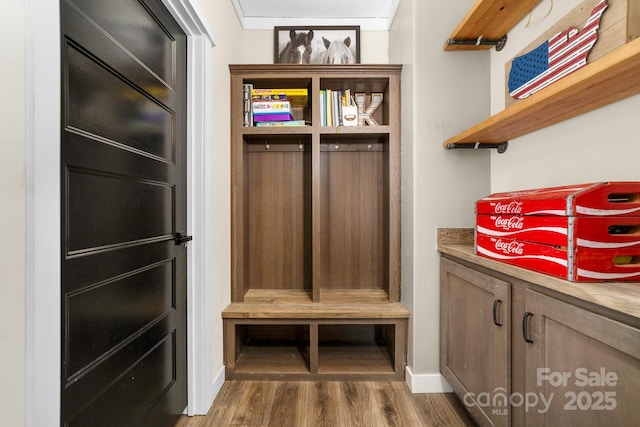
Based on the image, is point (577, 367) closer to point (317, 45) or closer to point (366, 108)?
point (366, 108)

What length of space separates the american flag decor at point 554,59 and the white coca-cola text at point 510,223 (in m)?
0.61

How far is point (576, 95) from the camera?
1.04 metres

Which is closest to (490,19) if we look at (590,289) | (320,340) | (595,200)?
(595,200)

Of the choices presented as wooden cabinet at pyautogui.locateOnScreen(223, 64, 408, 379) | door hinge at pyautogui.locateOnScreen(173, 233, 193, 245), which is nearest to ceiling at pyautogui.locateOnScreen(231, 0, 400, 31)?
wooden cabinet at pyautogui.locateOnScreen(223, 64, 408, 379)

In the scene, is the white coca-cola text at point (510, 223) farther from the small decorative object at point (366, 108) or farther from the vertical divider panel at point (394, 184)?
the small decorative object at point (366, 108)

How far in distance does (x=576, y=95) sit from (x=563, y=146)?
14.6 inches

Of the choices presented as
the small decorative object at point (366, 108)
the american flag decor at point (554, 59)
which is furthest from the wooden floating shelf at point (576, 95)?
the small decorative object at point (366, 108)

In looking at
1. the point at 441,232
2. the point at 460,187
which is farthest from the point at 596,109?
the point at 441,232

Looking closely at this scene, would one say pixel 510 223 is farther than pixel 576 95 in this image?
Yes

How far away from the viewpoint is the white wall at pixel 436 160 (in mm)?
1837

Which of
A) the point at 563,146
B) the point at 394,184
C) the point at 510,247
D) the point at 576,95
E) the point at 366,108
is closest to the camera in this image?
the point at 576,95

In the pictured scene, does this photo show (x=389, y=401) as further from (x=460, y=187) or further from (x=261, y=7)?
(x=261, y=7)

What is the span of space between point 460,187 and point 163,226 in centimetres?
162

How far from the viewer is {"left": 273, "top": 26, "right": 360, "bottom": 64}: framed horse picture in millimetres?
2480
